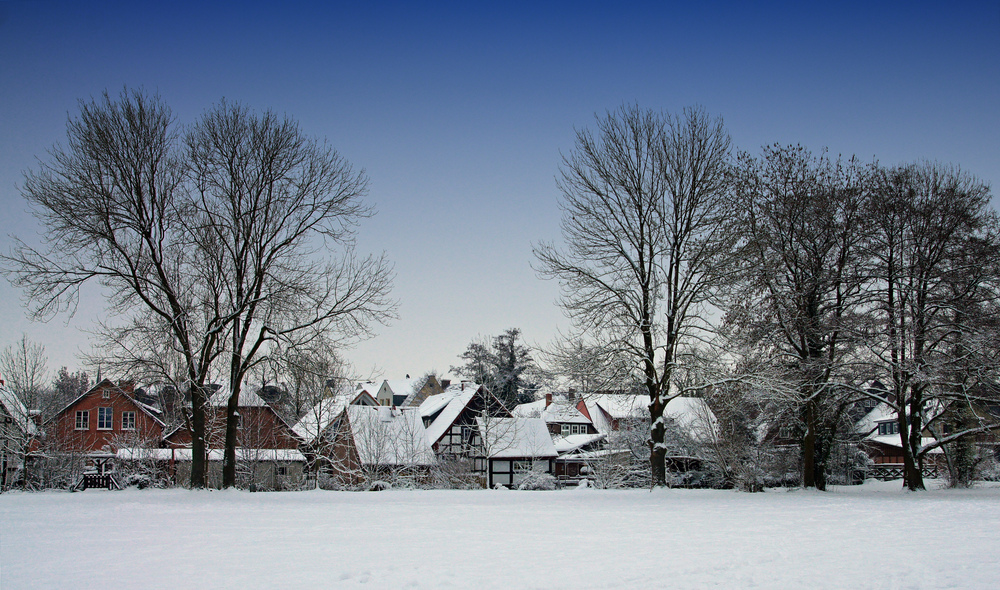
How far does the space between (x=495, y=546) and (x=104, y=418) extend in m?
48.3

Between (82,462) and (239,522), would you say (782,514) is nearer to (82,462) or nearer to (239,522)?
(239,522)

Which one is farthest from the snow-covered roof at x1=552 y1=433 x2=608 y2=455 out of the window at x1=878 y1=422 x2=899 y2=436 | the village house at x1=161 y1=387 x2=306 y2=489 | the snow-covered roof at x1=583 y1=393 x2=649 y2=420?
the window at x1=878 y1=422 x2=899 y2=436

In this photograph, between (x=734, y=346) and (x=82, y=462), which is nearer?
(x=734, y=346)

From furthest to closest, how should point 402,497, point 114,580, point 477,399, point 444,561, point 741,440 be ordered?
1. point 477,399
2. point 741,440
3. point 402,497
4. point 444,561
5. point 114,580

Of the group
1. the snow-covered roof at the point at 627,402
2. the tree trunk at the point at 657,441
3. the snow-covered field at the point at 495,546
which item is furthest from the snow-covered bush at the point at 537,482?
the snow-covered field at the point at 495,546

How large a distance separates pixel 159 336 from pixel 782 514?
1687cm

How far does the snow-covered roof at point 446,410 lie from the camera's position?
161 ft

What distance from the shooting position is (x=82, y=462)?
1193 inches

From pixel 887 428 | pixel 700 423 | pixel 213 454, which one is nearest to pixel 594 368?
pixel 700 423

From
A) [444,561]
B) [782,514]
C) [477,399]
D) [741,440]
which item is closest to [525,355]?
[477,399]

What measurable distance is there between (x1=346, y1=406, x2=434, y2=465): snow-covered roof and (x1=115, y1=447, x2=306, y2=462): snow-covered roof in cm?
422

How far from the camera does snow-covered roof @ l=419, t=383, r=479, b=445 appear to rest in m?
48.9

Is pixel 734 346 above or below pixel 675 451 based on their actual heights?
above

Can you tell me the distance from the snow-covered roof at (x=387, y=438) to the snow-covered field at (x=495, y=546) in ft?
64.0
